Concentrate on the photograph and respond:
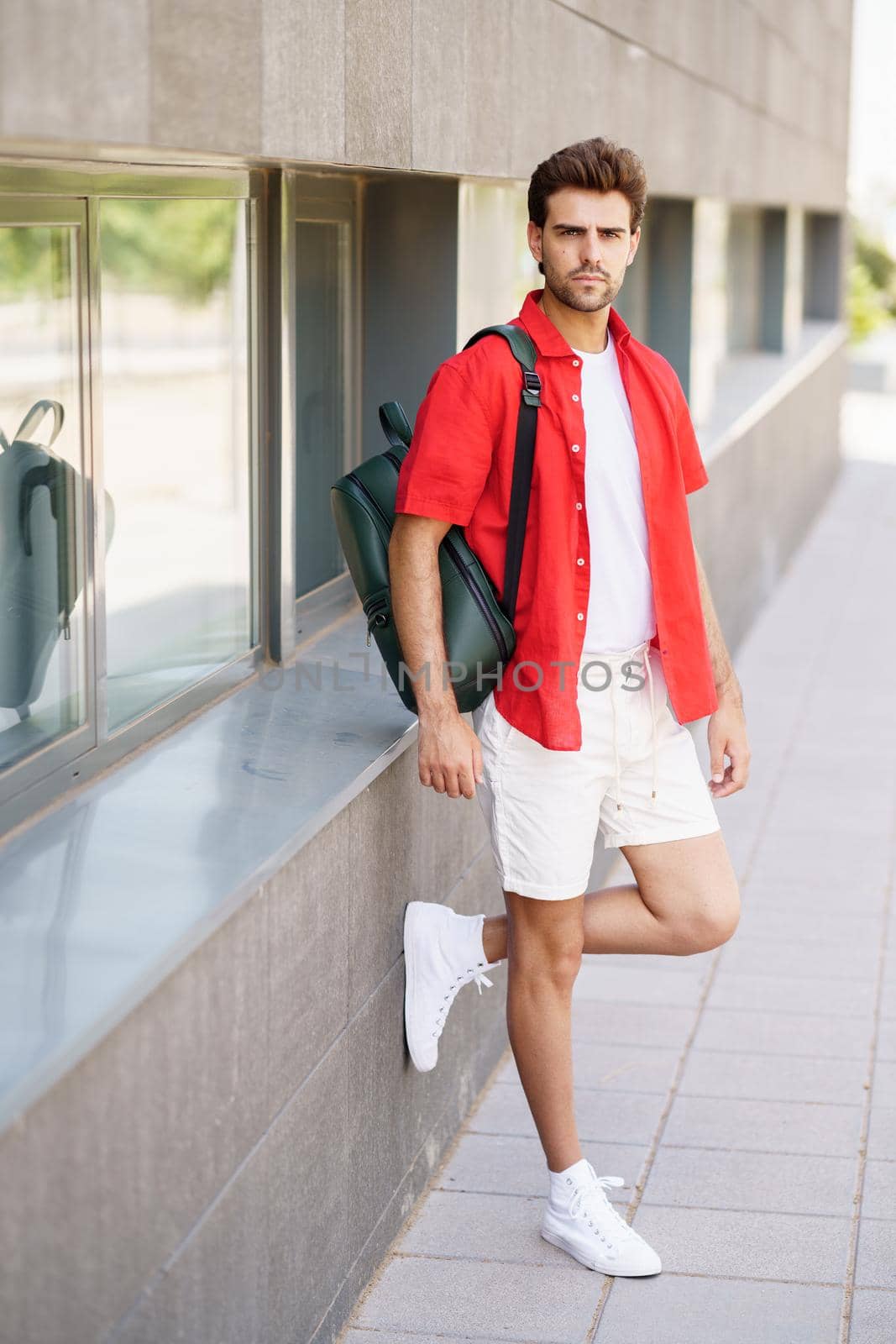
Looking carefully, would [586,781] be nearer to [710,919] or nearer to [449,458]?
[710,919]

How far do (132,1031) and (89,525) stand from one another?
117cm

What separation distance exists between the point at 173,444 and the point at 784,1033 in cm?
240

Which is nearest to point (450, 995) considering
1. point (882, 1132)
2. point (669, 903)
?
point (669, 903)

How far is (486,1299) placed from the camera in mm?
3461

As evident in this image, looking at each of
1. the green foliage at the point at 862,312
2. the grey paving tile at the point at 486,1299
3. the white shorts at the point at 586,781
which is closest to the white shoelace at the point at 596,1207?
the grey paving tile at the point at 486,1299

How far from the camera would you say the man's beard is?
3305 millimetres

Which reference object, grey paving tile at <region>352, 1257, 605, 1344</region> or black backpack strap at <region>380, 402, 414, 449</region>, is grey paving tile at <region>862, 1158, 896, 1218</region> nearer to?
grey paving tile at <region>352, 1257, 605, 1344</region>

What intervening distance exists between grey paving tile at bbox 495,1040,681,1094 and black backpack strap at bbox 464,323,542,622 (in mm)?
1667

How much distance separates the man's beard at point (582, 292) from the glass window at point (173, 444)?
30.7 inches

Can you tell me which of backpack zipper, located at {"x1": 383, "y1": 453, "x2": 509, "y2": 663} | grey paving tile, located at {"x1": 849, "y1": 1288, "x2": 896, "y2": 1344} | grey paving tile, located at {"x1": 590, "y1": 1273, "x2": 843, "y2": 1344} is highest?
backpack zipper, located at {"x1": 383, "y1": 453, "x2": 509, "y2": 663}

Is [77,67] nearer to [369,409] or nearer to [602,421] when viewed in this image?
[602,421]

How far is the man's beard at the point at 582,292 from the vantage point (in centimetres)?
330

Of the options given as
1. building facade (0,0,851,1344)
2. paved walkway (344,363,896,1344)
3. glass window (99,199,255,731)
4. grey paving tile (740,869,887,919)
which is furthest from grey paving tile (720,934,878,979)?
glass window (99,199,255,731)

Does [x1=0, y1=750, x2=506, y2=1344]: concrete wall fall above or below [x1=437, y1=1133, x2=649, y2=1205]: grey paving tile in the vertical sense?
above
